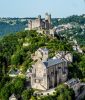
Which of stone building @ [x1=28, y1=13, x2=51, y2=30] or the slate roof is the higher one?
stone building @ [x1=28, y1=13, x2=51, y2=30]

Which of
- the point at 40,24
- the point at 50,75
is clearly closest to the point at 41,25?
the point at 40,24

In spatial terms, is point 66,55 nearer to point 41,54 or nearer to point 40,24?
point 41,54

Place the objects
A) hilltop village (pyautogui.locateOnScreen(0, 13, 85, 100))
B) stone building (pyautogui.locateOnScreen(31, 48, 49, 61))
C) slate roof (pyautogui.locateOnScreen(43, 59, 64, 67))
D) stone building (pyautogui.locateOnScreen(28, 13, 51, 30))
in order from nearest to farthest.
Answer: hilltop village (pyautogui.locateOnScreen(0, 13, 85, 100)), slate roof (pyautogui.locateOnScreen(43, 59, 64, 67)), stone building (pyautogui.locateOnScreen(31, 48, 49, 61)), stone building (pyautogui.locateOnScreen(28, 13, 51, 30))

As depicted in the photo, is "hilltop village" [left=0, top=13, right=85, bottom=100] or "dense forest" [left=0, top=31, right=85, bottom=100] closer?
"dense forest" [left=0, top=31, right=85, bottom=100]

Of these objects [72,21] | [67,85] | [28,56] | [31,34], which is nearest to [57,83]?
[67,85]

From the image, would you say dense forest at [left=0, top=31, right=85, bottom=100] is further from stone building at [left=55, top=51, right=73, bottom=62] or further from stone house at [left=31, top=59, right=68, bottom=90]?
stone house at [left=31, top=59, right=68, bottom=90]

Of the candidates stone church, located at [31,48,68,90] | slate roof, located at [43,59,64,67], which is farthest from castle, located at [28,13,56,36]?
stone church, located at [31,48,68,90]

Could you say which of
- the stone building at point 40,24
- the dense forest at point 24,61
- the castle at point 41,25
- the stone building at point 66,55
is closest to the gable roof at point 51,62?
the dense forest at point 24,61
